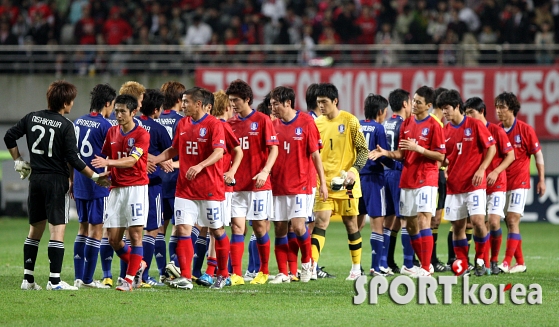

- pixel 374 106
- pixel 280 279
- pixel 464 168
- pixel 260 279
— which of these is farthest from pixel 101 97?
pixel 464 168

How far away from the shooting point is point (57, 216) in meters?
9.61

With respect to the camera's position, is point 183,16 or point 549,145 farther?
point 183,16

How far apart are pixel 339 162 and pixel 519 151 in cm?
296

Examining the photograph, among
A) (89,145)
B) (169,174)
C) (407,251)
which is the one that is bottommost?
(407,251)

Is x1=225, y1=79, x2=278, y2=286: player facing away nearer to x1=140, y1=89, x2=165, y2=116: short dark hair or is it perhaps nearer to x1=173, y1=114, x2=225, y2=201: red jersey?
x1=173, y1=114, x2=225, y2=201: red jersey

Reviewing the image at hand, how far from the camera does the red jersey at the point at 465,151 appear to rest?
11.7 meters

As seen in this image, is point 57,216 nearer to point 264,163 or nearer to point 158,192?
point 158,192

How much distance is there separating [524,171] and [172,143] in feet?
17.0

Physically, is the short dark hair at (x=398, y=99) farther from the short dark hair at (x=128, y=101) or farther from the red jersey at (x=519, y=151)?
the short dark hair at (x=128, y=101)

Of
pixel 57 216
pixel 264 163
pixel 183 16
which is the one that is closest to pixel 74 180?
pixel 57 216

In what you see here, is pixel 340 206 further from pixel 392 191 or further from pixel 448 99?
pixel 448 99

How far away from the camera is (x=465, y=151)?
1184 cm

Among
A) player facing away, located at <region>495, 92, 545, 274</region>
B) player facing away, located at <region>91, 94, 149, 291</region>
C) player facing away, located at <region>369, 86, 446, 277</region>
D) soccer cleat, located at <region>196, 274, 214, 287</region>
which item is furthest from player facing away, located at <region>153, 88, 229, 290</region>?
player facing away, located at <region>495, 92, 545, 274</region>

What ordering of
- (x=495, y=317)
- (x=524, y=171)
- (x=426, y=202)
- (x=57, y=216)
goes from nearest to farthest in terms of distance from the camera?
(x=495, y=317) → (x=57, y=216) → (x=426, y=202) → (x=524, y=171)
